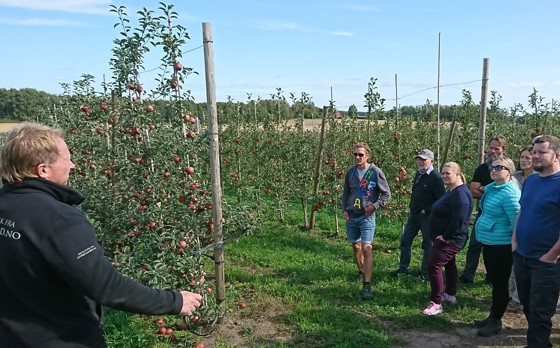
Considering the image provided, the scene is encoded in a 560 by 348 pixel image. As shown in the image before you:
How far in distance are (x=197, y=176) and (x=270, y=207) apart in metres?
5.33

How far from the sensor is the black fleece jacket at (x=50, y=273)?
1.65m

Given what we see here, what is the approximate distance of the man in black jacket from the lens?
165 cm

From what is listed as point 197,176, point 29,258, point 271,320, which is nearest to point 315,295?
point 271,320

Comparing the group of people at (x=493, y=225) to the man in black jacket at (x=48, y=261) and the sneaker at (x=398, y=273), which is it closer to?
the sneaker at (x=398, y=273)

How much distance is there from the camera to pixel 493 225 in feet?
14.2

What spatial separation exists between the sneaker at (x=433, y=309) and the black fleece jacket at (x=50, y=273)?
3.82 m

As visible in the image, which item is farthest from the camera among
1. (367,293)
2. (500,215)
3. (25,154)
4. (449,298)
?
(367,293)

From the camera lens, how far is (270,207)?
9742 mm

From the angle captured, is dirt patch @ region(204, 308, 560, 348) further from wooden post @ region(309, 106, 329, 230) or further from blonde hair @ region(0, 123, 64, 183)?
wooden post @ region(309, 106, 329, 230)

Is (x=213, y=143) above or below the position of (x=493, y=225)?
above

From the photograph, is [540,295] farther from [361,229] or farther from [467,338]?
[361,229]

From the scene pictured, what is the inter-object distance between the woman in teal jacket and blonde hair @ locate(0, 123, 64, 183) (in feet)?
12.9

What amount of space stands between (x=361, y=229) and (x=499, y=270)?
5.19ft

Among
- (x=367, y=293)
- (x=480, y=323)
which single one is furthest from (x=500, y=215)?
(x=367, y=293)
